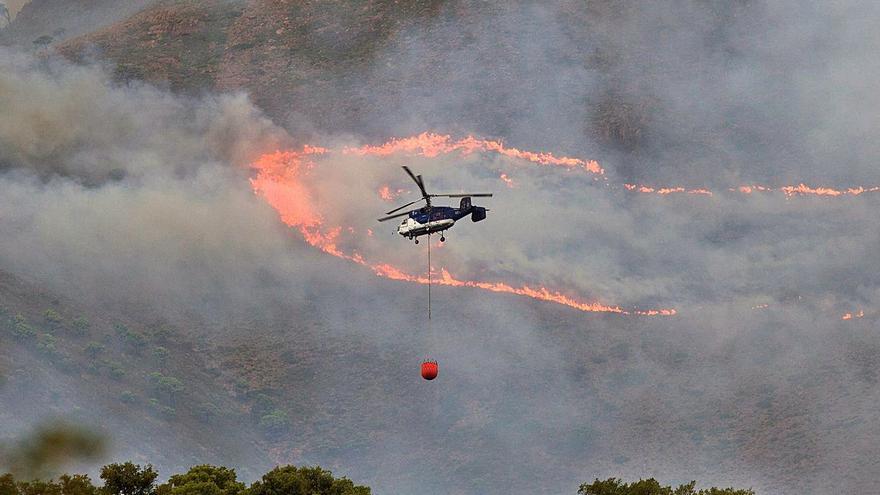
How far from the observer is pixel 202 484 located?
7944cm

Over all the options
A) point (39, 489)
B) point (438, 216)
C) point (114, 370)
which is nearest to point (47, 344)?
point (114, 370)

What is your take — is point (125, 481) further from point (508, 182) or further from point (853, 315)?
point (508, 182)

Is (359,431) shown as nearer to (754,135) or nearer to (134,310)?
(134,310)

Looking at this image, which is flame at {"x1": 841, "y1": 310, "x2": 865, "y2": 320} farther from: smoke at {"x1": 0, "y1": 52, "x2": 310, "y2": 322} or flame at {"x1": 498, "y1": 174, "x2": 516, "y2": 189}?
smoke at {"x1": 0, "y1": 52, "x2": 310, "y2": 322}

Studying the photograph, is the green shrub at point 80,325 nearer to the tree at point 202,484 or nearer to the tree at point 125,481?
the tree at point 202,484

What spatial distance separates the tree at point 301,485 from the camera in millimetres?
81875

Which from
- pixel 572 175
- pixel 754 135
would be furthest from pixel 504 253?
pixel 754 135

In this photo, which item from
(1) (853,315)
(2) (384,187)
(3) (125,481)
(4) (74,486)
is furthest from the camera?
(2) (384,187)

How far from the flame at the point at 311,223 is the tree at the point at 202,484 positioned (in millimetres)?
90712

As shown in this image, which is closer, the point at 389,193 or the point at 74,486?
the point at 74,486

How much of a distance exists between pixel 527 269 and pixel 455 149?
83.6ft

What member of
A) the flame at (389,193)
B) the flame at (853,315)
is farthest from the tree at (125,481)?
the flame at (853,315)

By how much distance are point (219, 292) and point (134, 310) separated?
11.8 metres

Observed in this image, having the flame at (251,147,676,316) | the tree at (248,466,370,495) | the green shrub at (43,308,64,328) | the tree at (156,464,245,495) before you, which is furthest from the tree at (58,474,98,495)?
the flame at (251,147,676,316)
